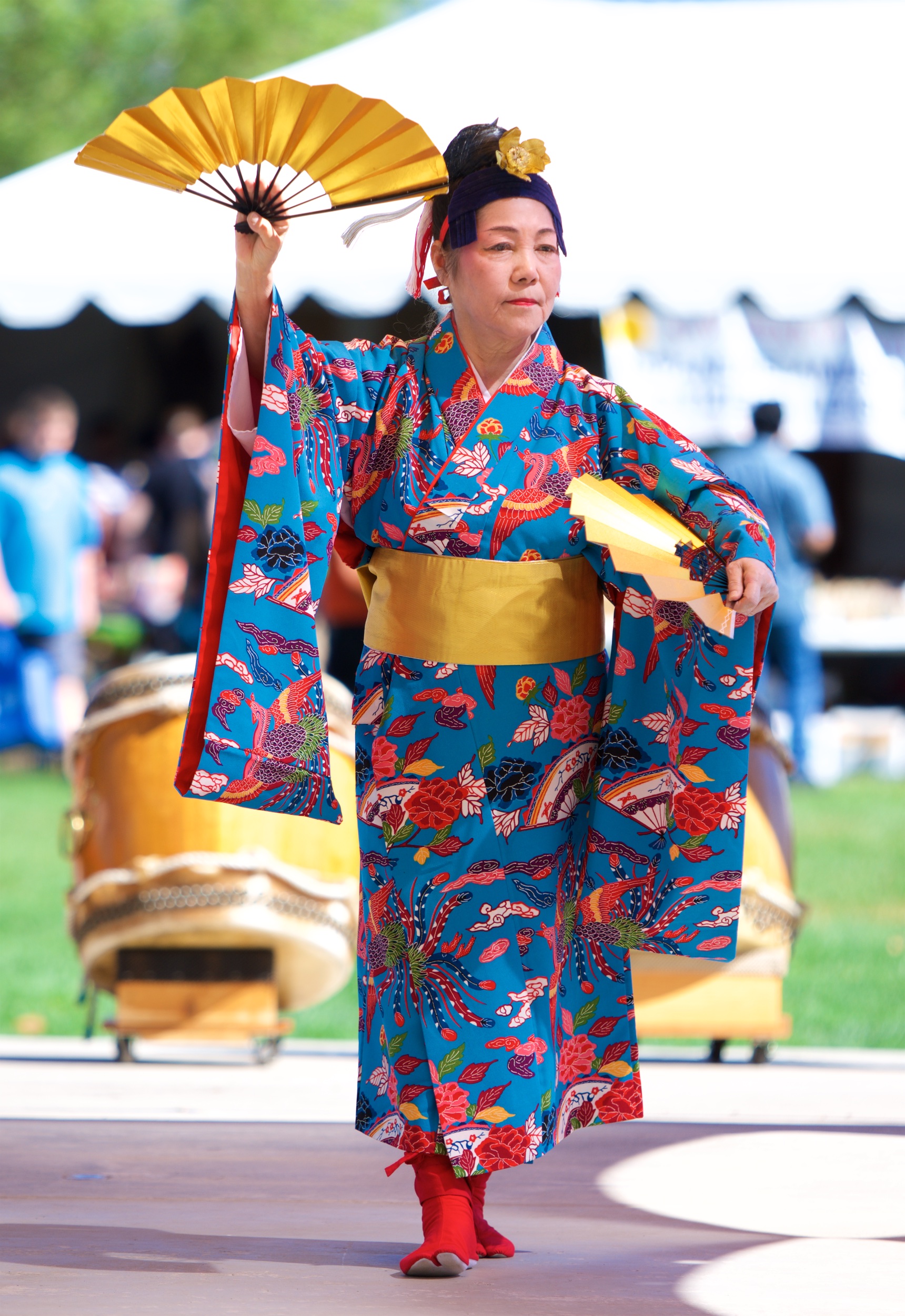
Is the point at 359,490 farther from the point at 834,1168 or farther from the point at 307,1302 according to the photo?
the point at 834,1168

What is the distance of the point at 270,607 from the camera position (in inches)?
87.3

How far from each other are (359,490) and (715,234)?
3.75 meters

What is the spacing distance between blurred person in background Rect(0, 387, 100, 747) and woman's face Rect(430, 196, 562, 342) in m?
6.10

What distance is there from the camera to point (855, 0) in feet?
21.5

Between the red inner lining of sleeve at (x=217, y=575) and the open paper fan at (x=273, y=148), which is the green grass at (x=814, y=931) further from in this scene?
the open paper fan at (x=273, y=148)

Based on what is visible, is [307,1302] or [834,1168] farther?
[834,1168]

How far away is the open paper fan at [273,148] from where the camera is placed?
6.97ft

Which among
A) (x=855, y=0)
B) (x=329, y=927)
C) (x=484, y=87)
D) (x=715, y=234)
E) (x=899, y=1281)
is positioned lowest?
(x=899, y=1281)

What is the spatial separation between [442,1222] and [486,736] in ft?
1.96

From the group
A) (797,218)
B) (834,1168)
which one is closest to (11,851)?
(797,218)

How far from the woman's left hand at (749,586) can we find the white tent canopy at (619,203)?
3.56 metres

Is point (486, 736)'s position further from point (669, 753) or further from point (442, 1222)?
point (442, 1222)

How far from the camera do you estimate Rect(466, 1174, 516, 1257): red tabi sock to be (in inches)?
87.4

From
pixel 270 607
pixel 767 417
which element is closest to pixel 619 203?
pixel 767 417
